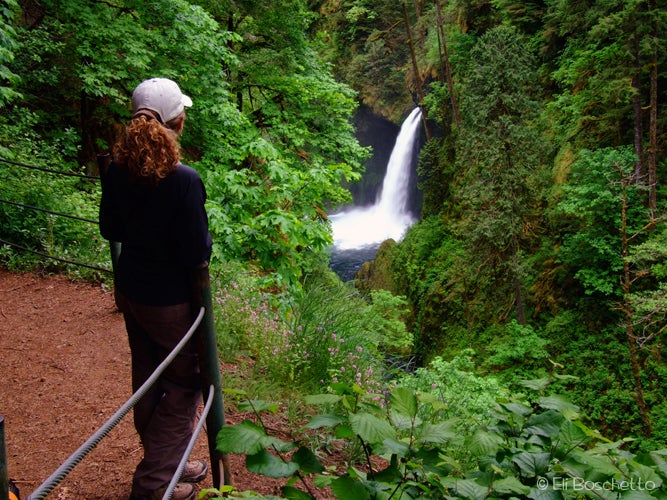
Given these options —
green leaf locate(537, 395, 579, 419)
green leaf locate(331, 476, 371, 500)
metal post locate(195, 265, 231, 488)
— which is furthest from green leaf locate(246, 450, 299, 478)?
green leaf locate(537, 395, 579, 419)

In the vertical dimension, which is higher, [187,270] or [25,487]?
[187,270]

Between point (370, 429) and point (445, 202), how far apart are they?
20209mm

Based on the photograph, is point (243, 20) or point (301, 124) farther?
point (243, 20)

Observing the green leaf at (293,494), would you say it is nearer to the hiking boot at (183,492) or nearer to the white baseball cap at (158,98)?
the hiking boot at (183,492)

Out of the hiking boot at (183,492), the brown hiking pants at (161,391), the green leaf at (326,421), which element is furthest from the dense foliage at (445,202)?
the hiking boot at (183,492)

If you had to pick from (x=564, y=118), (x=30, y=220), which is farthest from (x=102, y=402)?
(x=564, y=118)

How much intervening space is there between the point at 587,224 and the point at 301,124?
7.70 m

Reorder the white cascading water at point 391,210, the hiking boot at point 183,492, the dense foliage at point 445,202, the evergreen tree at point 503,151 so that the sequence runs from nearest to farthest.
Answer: the hiking boot at point 183,492, the dense foliage at point 445,202, the evergreen tree at point 503,151, the white cascading water at point 391,210

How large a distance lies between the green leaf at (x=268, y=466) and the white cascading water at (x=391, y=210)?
24.5 m

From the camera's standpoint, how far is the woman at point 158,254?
1839mm

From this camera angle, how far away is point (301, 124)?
40.6 feet

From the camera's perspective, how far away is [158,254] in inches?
76.2

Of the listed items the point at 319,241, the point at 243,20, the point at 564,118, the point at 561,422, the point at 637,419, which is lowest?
the point at 637,419

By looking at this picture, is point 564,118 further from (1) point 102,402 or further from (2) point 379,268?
(1) point 102,402
